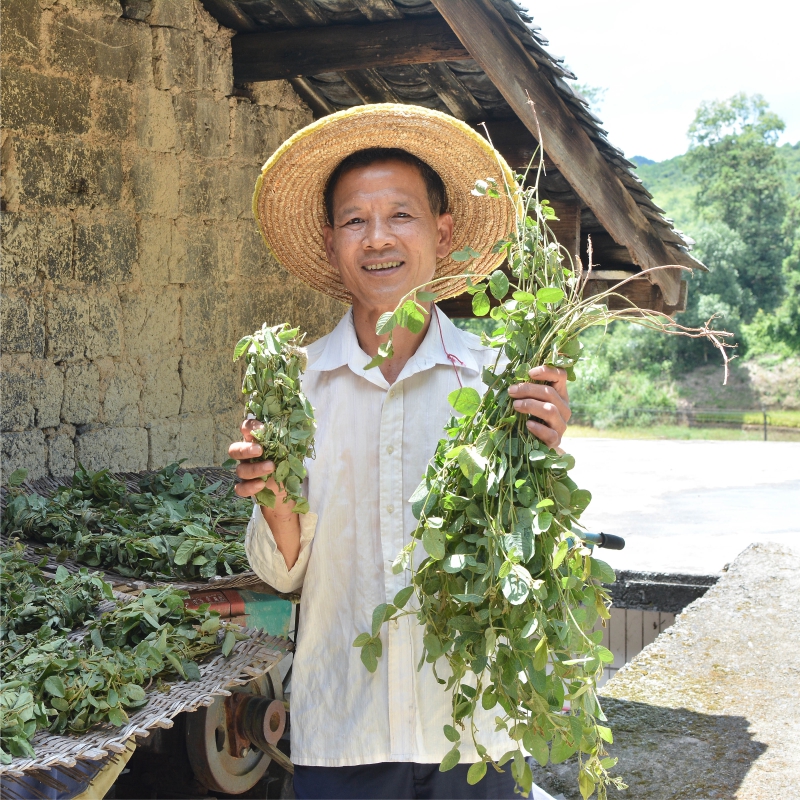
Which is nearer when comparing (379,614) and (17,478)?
(379,614)

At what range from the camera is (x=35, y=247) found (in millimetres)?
3533

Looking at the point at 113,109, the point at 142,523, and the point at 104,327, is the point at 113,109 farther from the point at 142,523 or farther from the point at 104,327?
the point at 142,523

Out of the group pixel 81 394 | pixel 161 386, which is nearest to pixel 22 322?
pixel 81 394

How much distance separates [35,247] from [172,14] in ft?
4.38

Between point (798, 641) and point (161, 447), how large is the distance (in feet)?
9.68

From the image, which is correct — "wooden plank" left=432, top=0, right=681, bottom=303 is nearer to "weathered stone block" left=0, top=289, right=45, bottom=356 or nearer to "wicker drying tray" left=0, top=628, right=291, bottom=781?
"wicker drying tray" left=0, top=628, right=291, bottom=781

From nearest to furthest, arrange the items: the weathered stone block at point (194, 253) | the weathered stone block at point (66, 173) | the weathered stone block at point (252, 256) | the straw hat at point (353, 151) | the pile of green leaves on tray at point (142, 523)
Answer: the straw hat at point (353, 151) < the pile of green leaves on tray at point (142, 523) < the weathered stone block at point (66, 173) < the weathered stone block at point (194, 253) < the weathered stone block at point (252, 256)

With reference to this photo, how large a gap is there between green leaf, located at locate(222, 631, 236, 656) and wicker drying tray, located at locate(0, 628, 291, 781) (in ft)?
0.04

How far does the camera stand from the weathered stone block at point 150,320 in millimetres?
3893

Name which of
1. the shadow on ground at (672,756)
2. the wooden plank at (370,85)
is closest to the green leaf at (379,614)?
the shadow on ground at (672,756)

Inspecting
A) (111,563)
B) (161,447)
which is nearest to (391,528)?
(111,563)

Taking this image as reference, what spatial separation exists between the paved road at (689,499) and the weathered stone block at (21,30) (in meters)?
4.94

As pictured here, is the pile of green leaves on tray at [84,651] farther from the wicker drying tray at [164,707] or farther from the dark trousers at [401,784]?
the dark trousers at [401,784]

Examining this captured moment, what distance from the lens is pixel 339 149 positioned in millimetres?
2025
